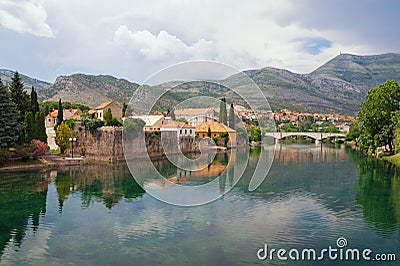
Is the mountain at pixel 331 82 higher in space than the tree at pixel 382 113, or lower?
higher

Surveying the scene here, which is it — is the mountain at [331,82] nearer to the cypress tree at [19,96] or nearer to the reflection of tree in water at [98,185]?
the cypress tree at [19,96]

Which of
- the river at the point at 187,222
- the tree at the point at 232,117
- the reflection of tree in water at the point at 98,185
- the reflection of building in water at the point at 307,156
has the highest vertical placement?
the tree at the point at 232,117

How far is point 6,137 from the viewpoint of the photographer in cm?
2041

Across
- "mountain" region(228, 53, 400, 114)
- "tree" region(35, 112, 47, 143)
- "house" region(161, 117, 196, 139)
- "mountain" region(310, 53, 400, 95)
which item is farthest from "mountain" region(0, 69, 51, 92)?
"tree" region(35, 112, 47, 143)

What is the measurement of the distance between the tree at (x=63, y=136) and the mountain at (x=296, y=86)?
7.03 meters

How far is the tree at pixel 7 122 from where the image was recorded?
20422 millimetres

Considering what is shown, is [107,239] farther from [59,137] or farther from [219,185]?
[59,137]

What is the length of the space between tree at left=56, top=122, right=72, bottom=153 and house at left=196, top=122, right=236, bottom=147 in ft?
48.1

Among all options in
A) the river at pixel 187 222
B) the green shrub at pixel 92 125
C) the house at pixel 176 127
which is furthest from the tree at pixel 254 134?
the river at pixel 187 222

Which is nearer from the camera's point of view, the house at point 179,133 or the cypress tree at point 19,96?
the cypress tree at point 19,96

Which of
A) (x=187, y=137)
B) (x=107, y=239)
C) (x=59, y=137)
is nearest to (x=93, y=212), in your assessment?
(x=107, y=239)

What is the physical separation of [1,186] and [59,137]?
36.5ft

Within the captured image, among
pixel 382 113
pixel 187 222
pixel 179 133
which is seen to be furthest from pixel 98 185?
pixel 382 113

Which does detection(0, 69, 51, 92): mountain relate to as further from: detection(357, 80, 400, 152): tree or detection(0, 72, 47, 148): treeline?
detection(357, 80, 400, 152): tree
